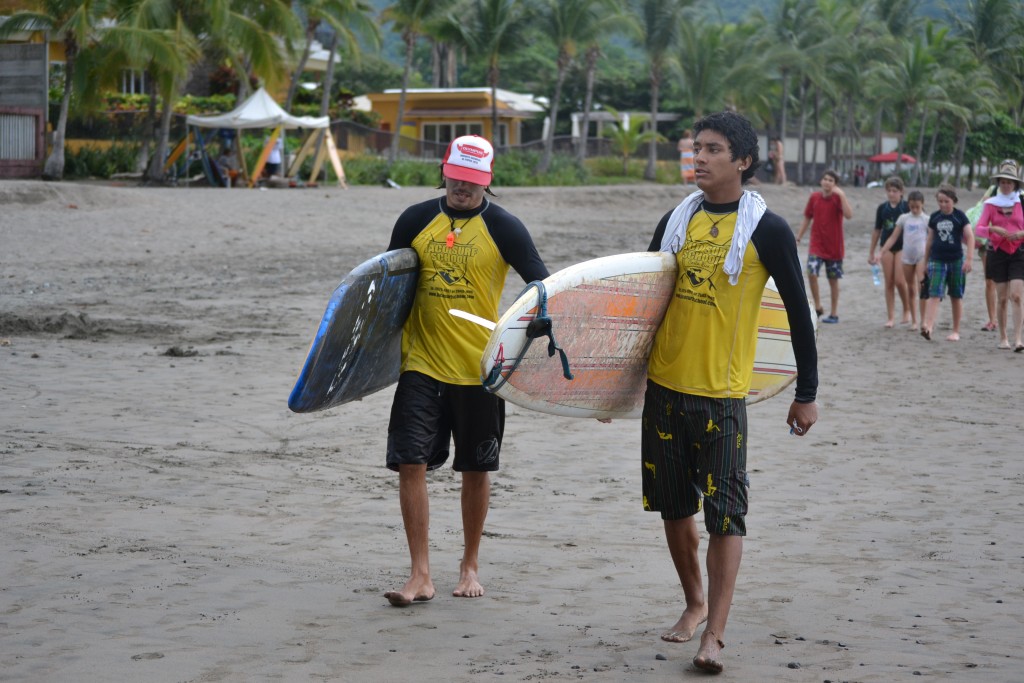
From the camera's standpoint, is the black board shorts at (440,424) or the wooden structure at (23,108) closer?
the black board shorts at (440,424)

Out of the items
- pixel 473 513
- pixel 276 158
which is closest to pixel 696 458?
pixel 473 513

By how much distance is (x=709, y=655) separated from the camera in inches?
149

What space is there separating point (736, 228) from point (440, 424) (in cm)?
139

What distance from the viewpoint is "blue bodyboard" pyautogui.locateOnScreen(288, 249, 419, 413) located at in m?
4.47

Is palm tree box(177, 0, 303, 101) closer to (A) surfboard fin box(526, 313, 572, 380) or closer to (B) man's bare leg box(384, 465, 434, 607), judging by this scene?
Result: (B) man's bare leg box(384, 465, 434, 607)

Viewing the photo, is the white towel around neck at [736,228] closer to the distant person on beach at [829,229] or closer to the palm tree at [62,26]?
the distant person on beach at [829,229]

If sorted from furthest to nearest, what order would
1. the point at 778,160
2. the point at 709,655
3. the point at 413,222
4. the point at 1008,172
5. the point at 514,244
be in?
1. the point at 778,160
2. the point at 1008,172
3. the point at 413,222
4. the point at 514,244
5. the point at 709,655

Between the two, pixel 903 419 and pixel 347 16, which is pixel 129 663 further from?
pixel 347 16

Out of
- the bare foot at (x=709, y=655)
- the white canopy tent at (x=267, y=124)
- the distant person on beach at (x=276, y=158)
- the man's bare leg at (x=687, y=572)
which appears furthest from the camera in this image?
the distant person on beach at (x=276, y=158)

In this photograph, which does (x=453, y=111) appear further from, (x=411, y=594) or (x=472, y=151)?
(x=411, y=594)

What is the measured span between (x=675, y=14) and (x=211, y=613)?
4625 centimetres

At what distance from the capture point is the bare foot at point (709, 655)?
3770 millimetres

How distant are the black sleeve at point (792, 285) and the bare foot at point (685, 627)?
2.77 ft

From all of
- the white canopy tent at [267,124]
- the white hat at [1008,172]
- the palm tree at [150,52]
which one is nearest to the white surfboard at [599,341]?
the white hat at [1008,172]
